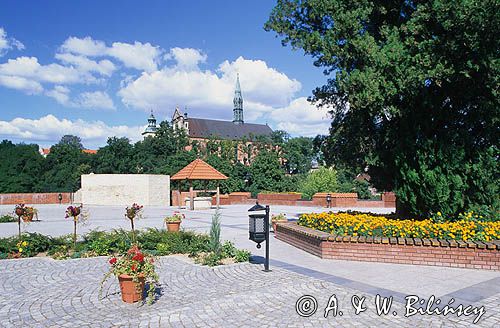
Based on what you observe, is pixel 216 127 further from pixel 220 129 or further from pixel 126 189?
pixel 126 189

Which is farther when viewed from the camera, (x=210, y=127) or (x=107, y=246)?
(x=210, y=127)

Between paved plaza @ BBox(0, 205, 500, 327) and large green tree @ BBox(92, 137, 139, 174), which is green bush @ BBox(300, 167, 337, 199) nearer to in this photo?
large green tree @ BBox(92, 137, 139, 174)

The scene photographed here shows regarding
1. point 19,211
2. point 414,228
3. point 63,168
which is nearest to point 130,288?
point 414,228

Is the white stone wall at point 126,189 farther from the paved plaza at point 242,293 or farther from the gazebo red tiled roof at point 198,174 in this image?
the paved plaza at point 242,293

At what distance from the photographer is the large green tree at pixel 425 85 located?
810cm

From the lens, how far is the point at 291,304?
219 inches

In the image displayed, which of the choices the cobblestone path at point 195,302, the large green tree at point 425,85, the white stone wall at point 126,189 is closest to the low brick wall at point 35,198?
the white stone wall at point 126,189

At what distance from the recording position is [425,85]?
9.24 metres

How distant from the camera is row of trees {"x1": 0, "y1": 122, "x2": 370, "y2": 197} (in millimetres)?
45625

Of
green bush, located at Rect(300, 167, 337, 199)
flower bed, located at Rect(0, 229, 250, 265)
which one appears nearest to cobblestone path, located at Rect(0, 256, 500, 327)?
flower bed, located at Rect(0, 229, 250, 265)

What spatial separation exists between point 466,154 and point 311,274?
4756 mm

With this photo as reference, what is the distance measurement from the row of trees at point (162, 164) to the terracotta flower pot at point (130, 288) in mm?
35287

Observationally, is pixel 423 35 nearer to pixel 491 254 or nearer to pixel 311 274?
pixel 491 254

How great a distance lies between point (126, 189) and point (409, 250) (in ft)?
96.7
